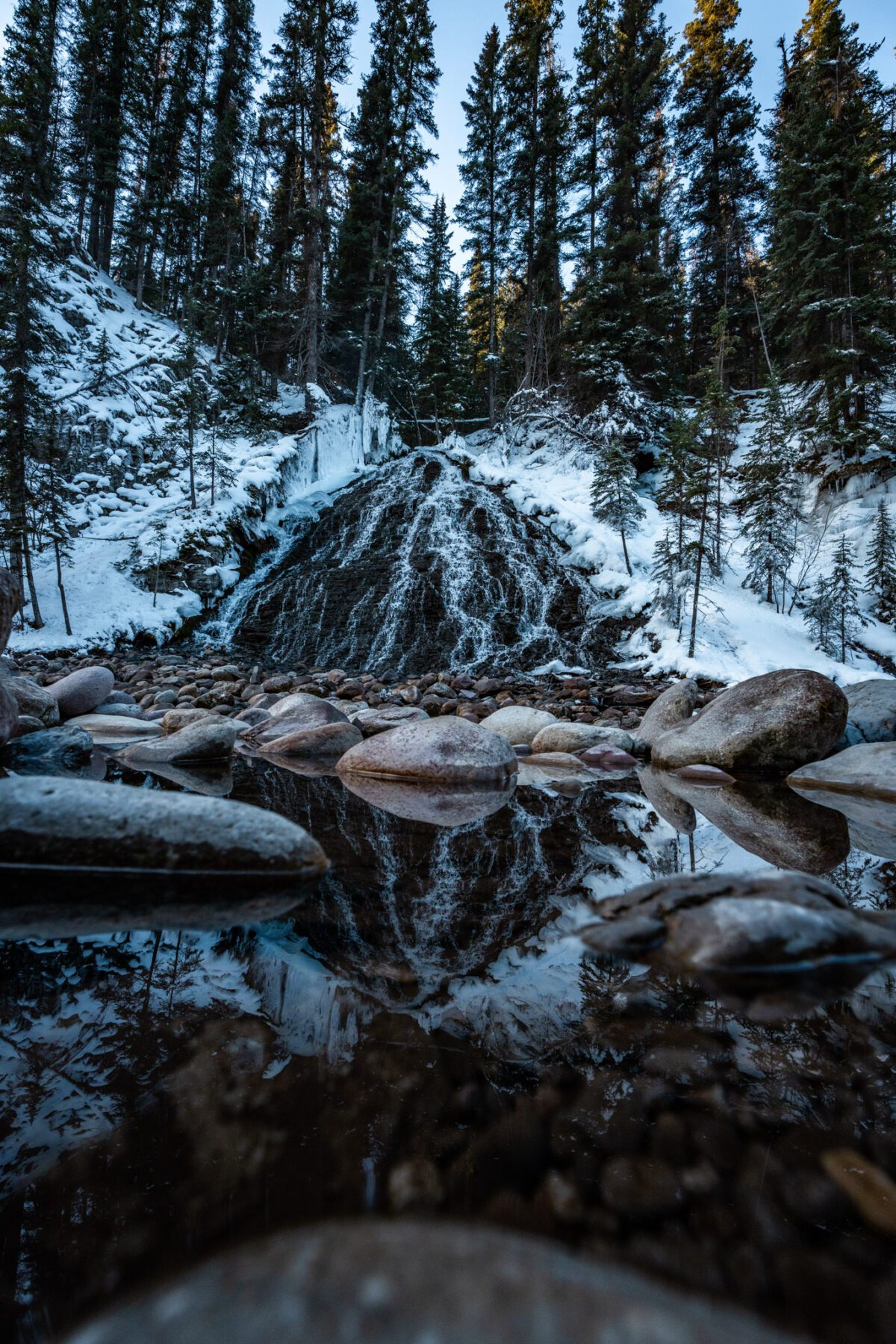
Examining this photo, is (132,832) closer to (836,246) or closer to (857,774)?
(857,774)

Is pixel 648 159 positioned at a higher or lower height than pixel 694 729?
higher

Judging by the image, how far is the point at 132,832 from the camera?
2357mm

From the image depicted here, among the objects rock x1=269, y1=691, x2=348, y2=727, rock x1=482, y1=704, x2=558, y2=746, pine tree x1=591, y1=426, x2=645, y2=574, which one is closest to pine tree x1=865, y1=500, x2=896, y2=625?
pine tree x1=591, y1=426, x2=645, y2=574

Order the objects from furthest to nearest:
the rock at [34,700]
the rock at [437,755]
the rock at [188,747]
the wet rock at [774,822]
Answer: the rock at [34,700] < the rock at [188,747] < the rock at [437,755] < the wet rock at [774,822]

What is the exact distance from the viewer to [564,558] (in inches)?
549

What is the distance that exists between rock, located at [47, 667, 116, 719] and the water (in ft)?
15.4

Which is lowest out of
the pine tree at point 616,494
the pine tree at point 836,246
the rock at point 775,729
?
the rock at point 775,729

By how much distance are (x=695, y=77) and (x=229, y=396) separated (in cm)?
2305

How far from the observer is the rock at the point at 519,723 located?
593 cm

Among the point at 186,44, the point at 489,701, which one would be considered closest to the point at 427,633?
the point at 489,701

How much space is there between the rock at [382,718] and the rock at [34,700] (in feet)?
9.37

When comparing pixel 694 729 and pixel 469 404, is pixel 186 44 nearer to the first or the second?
pixel 469 404

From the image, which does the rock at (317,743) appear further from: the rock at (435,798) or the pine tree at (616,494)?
the pine tree at (616,494)

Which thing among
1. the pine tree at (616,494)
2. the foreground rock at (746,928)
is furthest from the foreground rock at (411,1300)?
the pine tree at (616,494)
